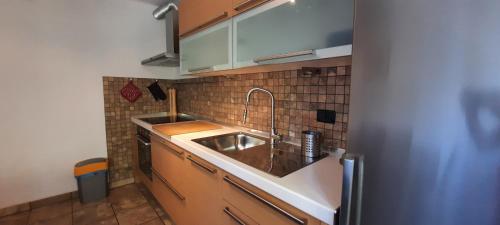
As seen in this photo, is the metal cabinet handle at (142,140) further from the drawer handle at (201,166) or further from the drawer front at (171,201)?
the drawer handle at (201,166)

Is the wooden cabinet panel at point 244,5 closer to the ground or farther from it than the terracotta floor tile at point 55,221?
farther from it

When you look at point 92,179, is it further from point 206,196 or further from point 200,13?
point 200,13

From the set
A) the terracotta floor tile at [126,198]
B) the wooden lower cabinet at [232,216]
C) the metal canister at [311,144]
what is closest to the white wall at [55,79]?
the terracotta floor tile at [126,198]

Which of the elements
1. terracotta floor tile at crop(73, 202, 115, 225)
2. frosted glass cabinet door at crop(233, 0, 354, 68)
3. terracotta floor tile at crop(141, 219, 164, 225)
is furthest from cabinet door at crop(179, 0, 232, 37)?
terracotta floor tile at crop(73, 202, 115, 225)

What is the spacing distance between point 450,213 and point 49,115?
290 centimetres

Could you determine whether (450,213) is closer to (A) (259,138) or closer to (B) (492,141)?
(B) (492,141)

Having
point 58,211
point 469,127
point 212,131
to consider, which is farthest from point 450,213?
point 58,211

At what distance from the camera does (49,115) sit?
2119mm

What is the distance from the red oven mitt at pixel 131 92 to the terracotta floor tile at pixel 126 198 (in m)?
1.03

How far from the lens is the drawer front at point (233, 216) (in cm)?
101

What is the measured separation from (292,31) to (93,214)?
236cm

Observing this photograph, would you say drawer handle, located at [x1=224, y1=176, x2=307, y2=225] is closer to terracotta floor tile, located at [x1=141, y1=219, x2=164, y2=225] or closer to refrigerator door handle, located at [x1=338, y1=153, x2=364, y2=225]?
refrigerator door handle, located at [x1=338, y1=153, x2=364, y2=225]

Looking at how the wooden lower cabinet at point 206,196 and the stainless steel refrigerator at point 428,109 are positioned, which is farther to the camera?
the wooden lower cabinet at point 206,196

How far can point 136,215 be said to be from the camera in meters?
2.03
